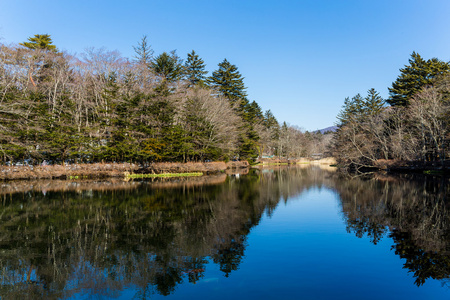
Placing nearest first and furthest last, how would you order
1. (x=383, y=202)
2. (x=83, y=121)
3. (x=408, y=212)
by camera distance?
(x=408, y=212)
(x=383, y=202)
(x=83, y=121)

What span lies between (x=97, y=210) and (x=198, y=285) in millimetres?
8570

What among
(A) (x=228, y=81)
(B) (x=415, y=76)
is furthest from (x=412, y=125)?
(A) (x=228, y=81)

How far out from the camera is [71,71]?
3662 cm

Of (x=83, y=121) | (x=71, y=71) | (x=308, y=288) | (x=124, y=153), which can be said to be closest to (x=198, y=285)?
(x=308, y=288)

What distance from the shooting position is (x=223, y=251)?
7.32 meters

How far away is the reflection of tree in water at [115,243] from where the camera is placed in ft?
18.3

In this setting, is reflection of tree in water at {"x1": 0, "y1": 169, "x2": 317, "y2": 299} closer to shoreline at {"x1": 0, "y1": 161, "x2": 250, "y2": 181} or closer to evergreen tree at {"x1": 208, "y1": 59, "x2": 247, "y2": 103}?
shoreline at {"x1": 0, "y1": 161, "x2": 250, "y2": 181}

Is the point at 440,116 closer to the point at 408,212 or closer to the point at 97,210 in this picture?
the point at 408,212

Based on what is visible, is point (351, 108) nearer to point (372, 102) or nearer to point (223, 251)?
point (372, 102)

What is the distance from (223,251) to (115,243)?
3.14 metres

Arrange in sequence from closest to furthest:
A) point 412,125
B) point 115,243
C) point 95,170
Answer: point 115,243
point 95,170
point 412,125

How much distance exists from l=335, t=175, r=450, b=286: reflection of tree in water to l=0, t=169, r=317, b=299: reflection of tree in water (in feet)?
13.0

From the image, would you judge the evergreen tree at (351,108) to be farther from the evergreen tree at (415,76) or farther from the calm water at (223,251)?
the calm water at (223,251)

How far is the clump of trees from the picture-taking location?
102ft
